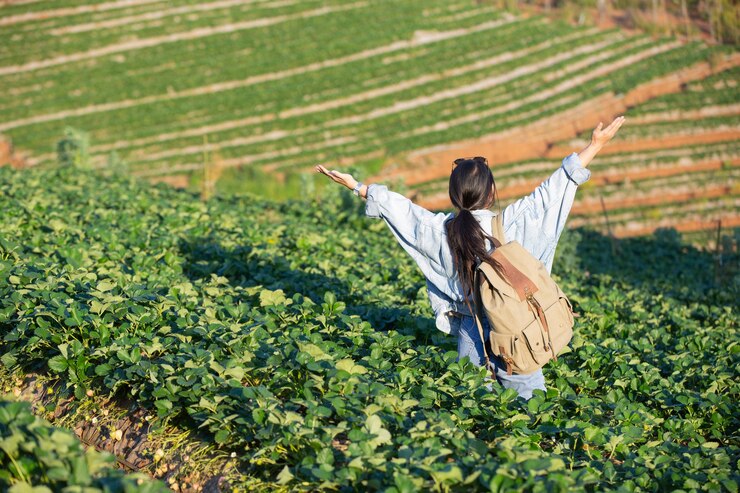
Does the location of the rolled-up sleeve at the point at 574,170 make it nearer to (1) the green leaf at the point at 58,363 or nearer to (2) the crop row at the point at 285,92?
(1) the green leaf at the point at 58,363

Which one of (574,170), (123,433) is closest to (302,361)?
(123,433)

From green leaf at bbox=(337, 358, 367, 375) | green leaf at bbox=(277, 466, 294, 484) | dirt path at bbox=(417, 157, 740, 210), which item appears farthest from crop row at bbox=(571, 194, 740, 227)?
green leaf at bbox=(277, 466, 294, 484)

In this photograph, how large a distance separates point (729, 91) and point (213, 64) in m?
25.7

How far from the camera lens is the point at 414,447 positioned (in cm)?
381

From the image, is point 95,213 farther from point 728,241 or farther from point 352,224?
point 728,241

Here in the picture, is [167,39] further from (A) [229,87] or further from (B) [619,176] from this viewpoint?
(B) [619,176]

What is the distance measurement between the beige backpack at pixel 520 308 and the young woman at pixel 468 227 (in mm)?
185

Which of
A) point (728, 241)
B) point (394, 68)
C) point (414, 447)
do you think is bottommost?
point (728, 241)

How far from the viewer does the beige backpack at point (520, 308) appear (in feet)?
Result: 13.9

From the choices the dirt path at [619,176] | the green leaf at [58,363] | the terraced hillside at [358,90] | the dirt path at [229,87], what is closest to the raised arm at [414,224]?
the green leaf at [58,363]

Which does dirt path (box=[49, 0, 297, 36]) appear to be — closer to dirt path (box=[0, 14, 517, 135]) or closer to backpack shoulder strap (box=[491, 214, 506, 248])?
dirt path (box=[0, 14, 517, 135])

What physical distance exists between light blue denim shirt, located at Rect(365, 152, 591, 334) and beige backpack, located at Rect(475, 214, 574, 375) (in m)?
0.28

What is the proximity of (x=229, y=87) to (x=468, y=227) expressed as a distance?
3804cm

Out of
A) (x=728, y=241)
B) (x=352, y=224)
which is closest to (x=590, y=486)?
(x=352, y=224)
